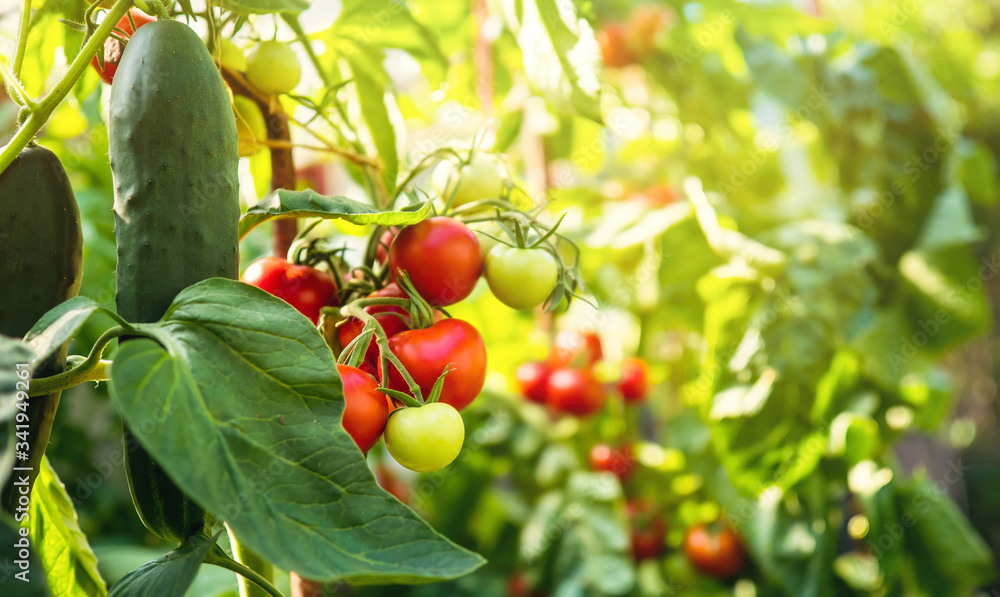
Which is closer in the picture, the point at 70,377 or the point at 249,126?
the point at 70,377

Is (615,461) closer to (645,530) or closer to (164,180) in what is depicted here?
(645,530)

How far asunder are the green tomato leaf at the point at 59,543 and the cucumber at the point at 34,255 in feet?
0.27

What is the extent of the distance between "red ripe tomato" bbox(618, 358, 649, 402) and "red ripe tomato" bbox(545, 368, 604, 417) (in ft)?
0.15

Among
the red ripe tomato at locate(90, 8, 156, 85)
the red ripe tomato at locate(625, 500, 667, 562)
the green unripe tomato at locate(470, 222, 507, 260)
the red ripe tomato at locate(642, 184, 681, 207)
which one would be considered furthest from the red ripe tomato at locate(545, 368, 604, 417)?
the red ripe tomato at locate(90, 8, 156, 85)

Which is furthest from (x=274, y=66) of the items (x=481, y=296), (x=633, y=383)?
(x=633, y=383)

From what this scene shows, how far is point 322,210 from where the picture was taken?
10.2 inches

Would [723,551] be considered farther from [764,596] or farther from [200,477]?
[200,477]

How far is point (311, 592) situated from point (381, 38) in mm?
349

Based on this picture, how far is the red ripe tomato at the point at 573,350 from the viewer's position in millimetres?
959

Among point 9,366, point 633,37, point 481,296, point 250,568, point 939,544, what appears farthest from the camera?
point 633,37

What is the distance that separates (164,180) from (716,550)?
0.86m

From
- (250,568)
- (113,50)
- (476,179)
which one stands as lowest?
(250,568)

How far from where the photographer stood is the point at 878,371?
0.84m

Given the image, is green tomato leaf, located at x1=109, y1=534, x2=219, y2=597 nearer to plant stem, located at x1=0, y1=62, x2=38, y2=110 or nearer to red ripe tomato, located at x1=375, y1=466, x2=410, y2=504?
plant stem, located at x1=0, y1=62, x2=38, y2=110
